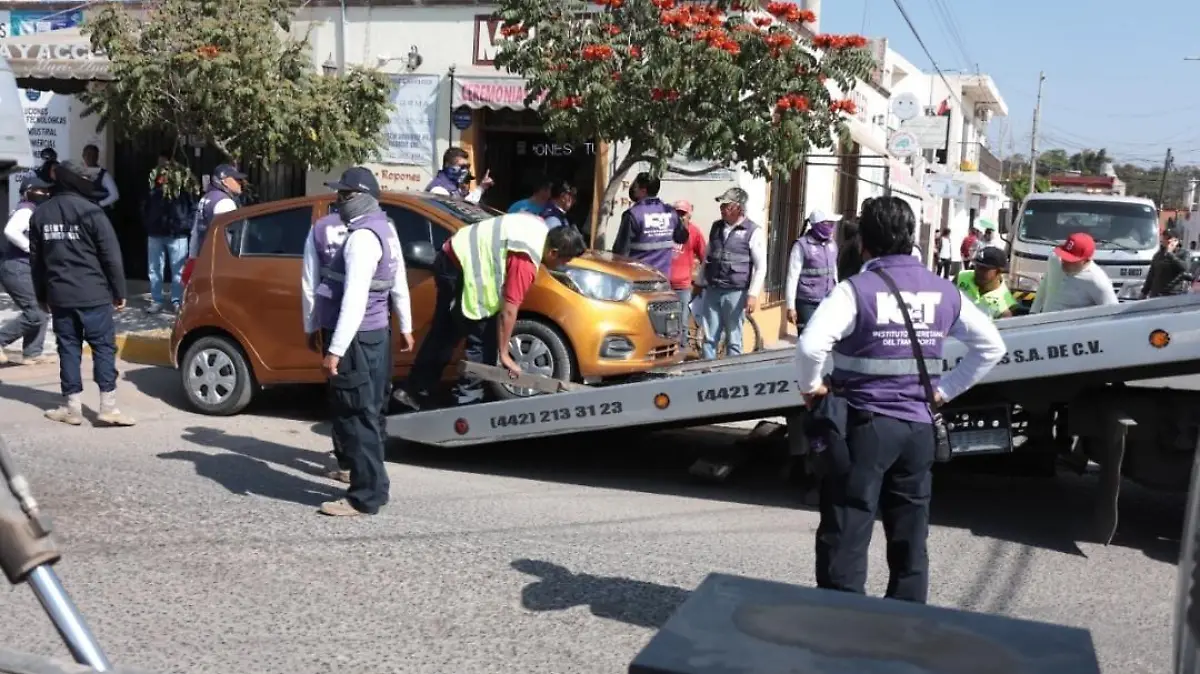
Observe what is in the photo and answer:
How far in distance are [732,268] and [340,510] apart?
16.9ft

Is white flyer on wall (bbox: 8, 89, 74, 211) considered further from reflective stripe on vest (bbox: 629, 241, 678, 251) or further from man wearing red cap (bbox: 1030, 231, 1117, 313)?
man wearing red cap (bbox: 1030, 231, 1117, 313)

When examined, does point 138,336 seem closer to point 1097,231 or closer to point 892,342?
point 892,342

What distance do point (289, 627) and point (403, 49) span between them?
36.9 ft

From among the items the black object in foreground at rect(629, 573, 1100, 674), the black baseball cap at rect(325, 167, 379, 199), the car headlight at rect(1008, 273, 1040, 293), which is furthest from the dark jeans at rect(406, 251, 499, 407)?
the car headlight at rect(1008, 273, 1040, 293)

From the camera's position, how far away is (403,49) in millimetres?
14969

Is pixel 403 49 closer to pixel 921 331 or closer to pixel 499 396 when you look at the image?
pixel 499 396

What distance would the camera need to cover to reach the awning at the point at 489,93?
14.1m

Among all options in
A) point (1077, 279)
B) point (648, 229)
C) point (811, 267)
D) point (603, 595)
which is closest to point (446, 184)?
point (648, 229)

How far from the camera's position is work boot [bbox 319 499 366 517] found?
641 cm

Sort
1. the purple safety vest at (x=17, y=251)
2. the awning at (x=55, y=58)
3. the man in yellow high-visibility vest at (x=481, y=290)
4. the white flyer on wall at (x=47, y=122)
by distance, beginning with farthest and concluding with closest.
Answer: the white flyer on wall at (x=47, y=122), the awning at (x=55, y=58), the purple safety vest at (x=17, y=251), the man in yellow high-visibility vest at (x=481, y=290)

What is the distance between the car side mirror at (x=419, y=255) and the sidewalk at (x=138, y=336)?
3.72 m

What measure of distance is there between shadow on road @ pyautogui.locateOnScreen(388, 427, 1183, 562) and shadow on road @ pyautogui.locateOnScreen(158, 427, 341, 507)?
681mm

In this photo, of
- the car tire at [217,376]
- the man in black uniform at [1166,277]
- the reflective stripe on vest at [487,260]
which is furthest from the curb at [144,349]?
the man in black uniform at [1166,277]

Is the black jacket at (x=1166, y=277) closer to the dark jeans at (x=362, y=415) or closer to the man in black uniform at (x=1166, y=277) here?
the man in black uniform at (x=1166, y=277)
